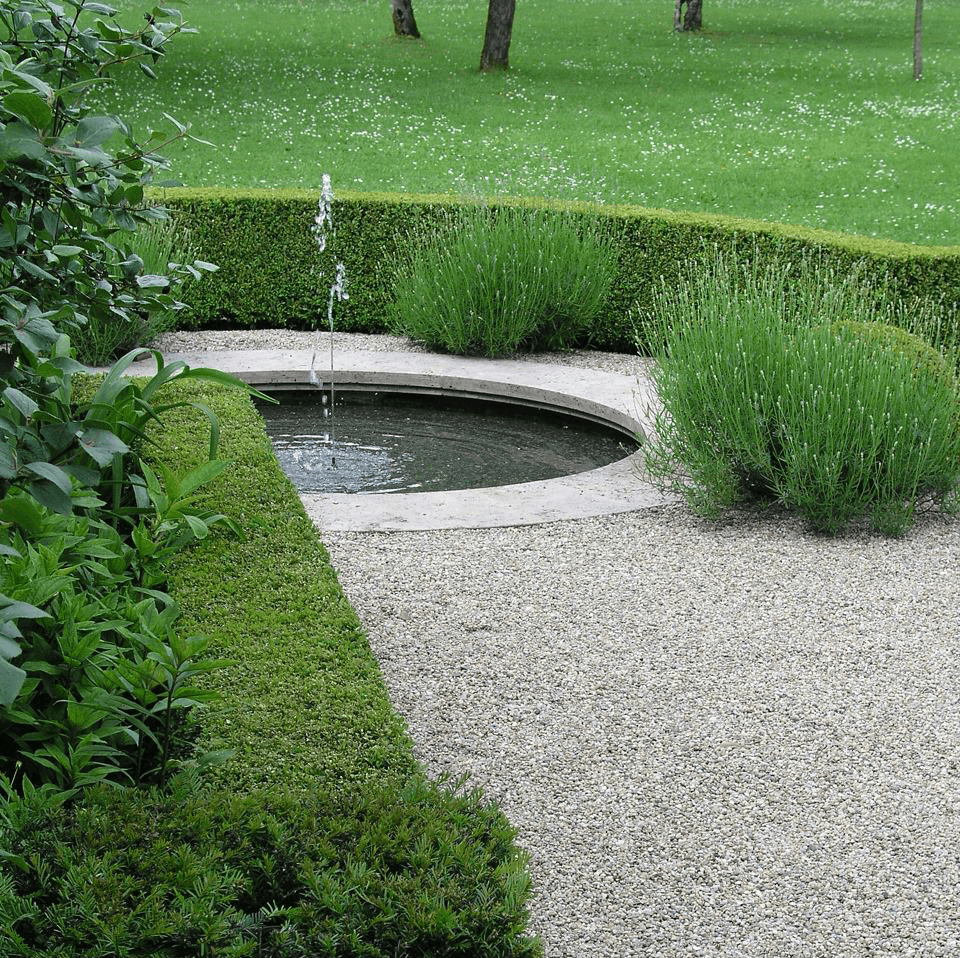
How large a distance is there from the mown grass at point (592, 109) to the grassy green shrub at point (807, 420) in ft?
25.3

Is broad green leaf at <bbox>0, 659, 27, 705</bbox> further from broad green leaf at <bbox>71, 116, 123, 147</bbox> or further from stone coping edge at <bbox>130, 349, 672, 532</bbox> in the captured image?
stone coping edge at <bbox>130, 349, 672, 532</bbox>

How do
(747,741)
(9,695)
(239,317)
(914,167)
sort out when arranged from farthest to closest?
1. (914,167)
2. (239,317)
3. (747,741)
4. (9,695)

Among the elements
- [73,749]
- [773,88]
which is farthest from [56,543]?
[773,88]

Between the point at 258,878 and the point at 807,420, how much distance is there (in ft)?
13.1

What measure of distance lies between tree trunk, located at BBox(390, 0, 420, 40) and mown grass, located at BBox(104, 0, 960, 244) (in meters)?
0.31

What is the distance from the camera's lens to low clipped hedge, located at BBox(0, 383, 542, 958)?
1841mm

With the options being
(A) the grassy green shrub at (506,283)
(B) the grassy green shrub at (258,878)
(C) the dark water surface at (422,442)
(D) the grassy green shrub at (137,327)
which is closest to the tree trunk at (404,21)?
(D) the grassy green shrub at (137,327)

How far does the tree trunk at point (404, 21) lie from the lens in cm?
2350

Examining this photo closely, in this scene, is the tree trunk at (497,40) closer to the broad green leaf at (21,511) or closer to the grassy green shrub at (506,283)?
the grassy green shrub at (506,283)

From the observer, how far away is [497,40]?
2127 cm

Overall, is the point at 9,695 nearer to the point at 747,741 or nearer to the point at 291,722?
the point at 291,722

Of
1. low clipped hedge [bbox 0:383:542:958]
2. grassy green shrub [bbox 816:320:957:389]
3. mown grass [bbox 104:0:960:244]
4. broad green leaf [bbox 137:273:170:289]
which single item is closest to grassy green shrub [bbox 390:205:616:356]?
grassy green shrub [bbox 816:320:957:389]

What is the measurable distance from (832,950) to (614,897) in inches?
20.5

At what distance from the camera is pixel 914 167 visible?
54.2 feet
